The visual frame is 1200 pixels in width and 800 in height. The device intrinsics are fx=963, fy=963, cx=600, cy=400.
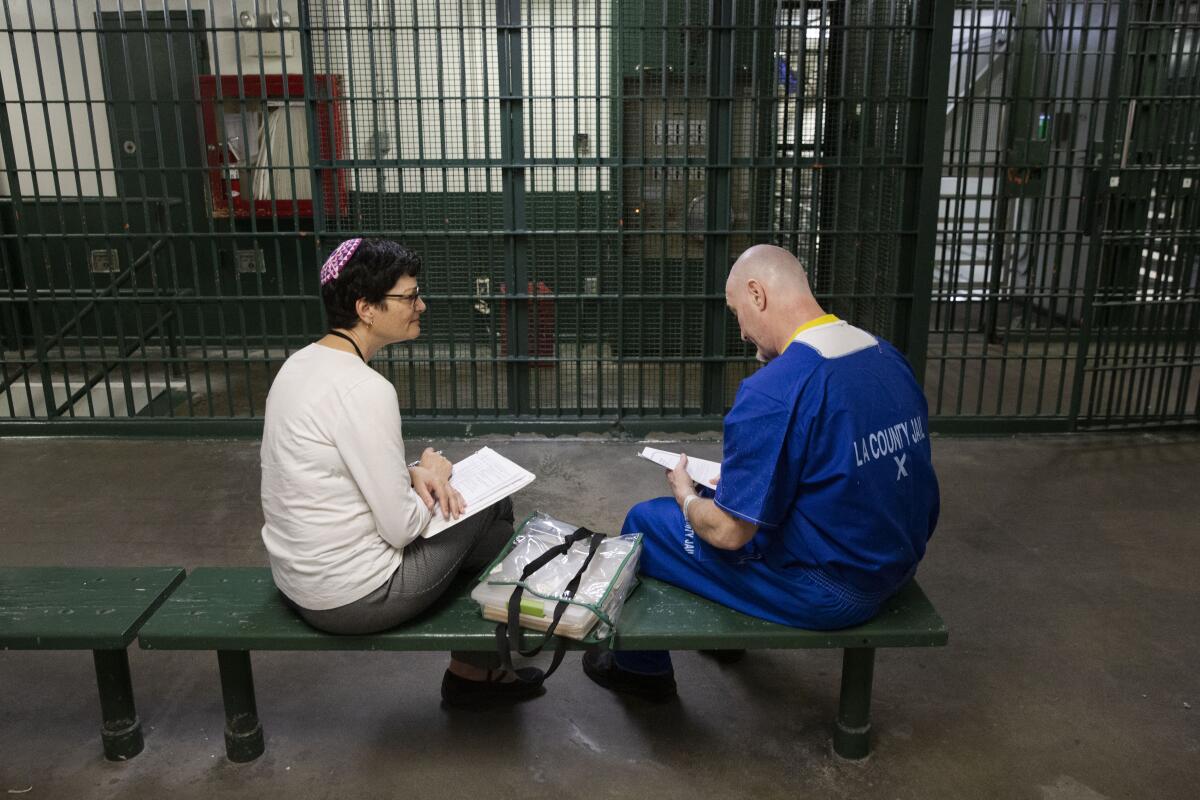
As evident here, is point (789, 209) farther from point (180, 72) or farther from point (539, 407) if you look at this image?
point (180, 72)

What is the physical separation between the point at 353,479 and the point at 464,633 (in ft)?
1.63

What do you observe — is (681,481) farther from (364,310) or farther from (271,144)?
(271,144)

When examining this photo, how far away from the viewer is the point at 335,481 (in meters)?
2.40

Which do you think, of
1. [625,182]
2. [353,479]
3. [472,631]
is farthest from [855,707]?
[625,182]

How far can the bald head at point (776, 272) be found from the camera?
2.54 m

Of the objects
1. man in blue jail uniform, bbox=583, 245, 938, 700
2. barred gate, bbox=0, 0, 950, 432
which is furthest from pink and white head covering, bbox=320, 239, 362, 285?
barred gate, bbox=0, 0, 950, 432

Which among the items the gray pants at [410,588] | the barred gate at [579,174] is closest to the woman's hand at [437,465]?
the gray pants at [410,588]

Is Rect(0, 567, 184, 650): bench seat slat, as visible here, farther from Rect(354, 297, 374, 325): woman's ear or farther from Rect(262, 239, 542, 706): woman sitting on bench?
Rect(354, 297, 374, 325): woman's ear

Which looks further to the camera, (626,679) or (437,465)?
(626,679)

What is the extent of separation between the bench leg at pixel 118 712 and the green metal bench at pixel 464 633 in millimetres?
275

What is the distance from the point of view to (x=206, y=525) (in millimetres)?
4473

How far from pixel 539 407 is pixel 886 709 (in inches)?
124

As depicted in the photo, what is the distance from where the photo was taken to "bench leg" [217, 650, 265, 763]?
8.72ft

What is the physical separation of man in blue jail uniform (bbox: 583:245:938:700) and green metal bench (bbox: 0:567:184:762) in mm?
1526
